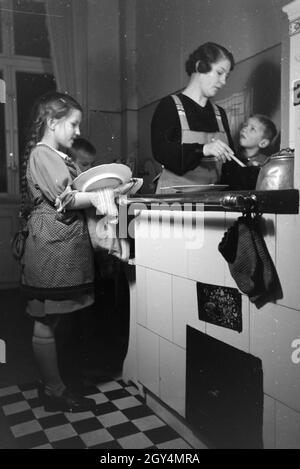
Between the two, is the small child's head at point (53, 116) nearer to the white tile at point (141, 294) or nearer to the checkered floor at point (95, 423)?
the white tile at point (141, 294)

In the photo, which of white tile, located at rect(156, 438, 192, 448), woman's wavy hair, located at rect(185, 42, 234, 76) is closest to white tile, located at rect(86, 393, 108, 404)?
white tile, located at rect(156, 438, 192, 448)

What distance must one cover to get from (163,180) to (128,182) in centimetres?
10

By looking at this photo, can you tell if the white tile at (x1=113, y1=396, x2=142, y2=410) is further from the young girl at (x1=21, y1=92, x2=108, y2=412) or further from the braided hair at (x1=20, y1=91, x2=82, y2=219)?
the braided hair at (x1=20, y1=91, x2=82, y2=219)

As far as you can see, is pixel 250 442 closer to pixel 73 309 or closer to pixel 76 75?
pixel 73 309

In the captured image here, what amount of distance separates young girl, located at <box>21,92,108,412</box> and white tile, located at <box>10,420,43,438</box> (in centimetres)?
6

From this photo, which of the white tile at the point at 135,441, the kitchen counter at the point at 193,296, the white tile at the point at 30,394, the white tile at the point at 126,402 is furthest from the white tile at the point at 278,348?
the white tile at the point at 30,394

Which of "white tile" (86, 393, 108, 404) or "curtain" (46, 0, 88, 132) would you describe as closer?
"curtain" (46, 0, 88, 132)

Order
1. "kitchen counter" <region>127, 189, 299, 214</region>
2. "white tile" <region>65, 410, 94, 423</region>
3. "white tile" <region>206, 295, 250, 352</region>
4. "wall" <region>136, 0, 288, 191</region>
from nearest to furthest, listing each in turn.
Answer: "kitchen counter" <region>127, 189, 299, 214</region>, "white tile" <region>206, 295, 250, 352</region>, "wall" <region>136, 0, 288, 191</region>, "white tile" <region>65, 410, 94, 423</region>

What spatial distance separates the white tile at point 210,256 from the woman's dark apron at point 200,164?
137 mm

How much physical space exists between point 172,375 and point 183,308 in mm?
181

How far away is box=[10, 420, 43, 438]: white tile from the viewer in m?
0.93

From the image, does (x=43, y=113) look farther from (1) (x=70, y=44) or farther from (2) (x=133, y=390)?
(2) (x=133, y=390)

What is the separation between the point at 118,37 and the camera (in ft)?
2.94

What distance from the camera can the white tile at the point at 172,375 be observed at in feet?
3.12
